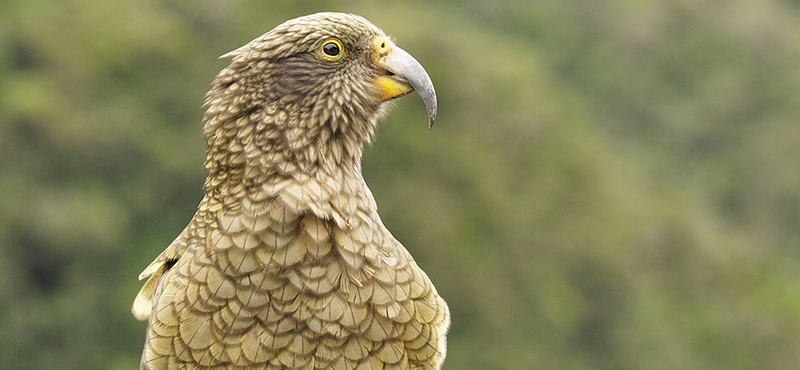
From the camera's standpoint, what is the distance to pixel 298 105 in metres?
3.78

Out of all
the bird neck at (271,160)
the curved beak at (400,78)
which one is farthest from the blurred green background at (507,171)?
the curved beak at (400,78)

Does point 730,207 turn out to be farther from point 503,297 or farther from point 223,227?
point 223,227

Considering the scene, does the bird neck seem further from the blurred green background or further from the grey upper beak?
the blurred green background

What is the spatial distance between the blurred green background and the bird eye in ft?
80.1

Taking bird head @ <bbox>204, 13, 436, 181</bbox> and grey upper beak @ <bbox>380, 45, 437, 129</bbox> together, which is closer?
bird head @ <bbox>204, 13, 436, 181</bbox>

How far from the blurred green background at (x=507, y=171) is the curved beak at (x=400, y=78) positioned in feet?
79.9

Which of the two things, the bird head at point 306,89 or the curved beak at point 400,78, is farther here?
the curved beak at point 400,78

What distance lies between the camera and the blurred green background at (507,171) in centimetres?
2905

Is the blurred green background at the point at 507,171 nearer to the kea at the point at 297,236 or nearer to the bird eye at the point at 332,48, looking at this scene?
the kea at the point at 297,236

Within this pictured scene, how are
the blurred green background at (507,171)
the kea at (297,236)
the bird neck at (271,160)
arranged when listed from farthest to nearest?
the blurred green background at (507,171), the bird neck at (271,160), the kea at (297,236)

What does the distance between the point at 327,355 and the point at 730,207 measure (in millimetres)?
52052

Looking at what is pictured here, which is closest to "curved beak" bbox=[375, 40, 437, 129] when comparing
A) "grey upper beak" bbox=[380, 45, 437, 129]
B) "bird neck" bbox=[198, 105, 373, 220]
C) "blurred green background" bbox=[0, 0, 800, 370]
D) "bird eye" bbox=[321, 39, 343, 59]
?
"grey upper beak" bbox=[380, 45, 437, 129]

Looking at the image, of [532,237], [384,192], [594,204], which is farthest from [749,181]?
[384,192]

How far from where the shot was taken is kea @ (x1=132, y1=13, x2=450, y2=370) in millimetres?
3648
